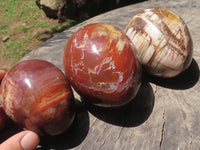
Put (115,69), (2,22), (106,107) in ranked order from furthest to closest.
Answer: (2,22), (106,107), (115,69)

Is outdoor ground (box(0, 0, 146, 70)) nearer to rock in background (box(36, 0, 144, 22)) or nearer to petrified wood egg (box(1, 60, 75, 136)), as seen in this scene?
rock in background (box(36, 0, 144, 22))

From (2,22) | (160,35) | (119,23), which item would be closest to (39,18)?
(2,22)

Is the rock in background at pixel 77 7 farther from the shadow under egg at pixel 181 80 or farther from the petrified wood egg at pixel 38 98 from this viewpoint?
the petrified wood egg at pixel 38 98

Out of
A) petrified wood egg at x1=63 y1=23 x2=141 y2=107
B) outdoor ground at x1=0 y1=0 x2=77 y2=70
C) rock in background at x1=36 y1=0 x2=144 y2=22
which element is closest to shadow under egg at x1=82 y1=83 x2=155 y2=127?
petrified wood egg at x1=63 y1=23 x2=141 y2=107

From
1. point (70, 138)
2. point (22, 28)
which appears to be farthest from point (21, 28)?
point (70, 138)

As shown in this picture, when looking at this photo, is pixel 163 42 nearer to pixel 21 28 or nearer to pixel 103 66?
pixel 103 66

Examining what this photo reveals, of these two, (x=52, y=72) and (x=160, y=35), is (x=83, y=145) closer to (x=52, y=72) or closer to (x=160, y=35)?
(x=52, y=72)
